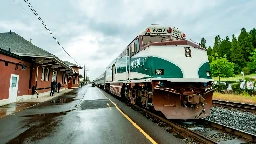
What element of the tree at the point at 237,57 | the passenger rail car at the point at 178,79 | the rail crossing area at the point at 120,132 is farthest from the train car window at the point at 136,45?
the tree at the point at 237,57

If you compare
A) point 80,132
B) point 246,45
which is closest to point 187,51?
point 80,132

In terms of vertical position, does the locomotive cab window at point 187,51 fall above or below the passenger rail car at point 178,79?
above

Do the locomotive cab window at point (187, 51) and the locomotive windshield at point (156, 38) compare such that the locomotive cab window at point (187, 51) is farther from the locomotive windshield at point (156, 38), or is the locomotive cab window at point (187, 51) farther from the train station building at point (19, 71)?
the train station building at point (19, 71)

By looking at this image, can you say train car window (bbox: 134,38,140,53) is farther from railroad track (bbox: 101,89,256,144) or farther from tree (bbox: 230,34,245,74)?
tree (bbox: 230,34,245,74)

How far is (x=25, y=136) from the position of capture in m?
6.38

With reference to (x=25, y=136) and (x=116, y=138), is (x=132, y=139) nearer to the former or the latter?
(x=116, y=138)

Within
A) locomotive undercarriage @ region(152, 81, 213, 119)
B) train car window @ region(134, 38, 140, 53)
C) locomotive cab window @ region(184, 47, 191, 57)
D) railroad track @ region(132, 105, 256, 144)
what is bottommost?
railroad track @ region(132, 105, 256, 144)

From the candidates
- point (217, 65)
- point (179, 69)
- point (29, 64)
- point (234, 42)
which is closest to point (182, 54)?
point (179, 69)

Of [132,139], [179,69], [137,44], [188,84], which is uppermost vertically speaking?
[137,44]

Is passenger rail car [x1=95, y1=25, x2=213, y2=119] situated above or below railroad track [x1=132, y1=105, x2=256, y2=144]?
above

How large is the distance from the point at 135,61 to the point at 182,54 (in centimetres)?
309

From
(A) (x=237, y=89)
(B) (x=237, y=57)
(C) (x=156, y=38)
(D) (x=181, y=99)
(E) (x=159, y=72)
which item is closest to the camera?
(D) (x=181, y=99)

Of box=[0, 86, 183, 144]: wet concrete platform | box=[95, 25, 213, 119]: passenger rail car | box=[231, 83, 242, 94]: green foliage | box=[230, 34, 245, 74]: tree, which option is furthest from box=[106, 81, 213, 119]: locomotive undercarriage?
box=[230, 34, 245, 74]: tree

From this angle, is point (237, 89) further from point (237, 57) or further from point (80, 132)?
point (237, 57)
